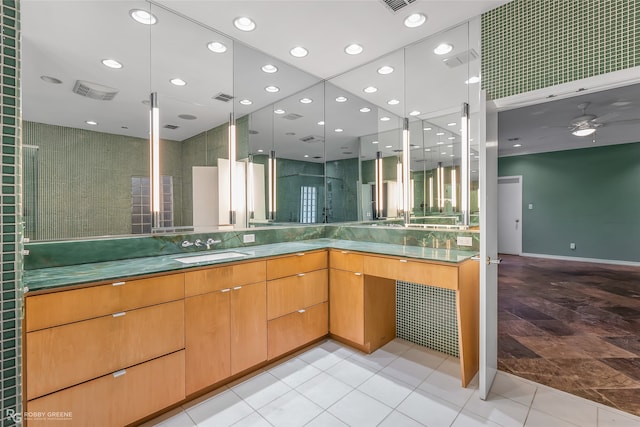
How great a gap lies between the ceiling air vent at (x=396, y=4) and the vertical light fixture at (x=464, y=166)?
3.10 ft

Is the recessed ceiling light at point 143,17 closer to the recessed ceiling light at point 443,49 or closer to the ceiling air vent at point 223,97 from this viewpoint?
the ceiling air vent at point 223,97

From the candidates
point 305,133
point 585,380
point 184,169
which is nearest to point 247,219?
point 184,169

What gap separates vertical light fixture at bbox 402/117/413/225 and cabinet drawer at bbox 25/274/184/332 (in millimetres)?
2133

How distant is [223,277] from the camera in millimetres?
2010

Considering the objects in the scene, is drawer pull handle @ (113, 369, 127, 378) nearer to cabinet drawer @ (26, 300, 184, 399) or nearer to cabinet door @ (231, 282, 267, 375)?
cabinet drawer @ (26, 300, 184, 399)

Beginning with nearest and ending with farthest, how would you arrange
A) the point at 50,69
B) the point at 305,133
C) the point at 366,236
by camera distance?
the point at 50,69
the point at 366,236
the point at 305,133

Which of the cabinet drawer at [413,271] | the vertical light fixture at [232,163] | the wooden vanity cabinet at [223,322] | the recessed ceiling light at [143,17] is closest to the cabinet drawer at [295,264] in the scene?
the wooden vanity cabinet at [223,322]

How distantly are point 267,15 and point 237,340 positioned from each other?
254 cm

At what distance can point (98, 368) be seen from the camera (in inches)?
58.6

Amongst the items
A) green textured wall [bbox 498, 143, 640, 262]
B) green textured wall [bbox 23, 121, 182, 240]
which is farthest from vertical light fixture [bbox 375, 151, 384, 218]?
green textured wall [bbox 498, 143, 640, 262]

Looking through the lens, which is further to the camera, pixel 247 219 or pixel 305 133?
pixel 305 133

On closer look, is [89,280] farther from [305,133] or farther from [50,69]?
[305,133]

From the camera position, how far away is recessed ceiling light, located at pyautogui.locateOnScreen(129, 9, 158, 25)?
209 centimetres

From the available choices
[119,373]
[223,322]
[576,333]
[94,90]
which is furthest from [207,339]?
[576,333]
